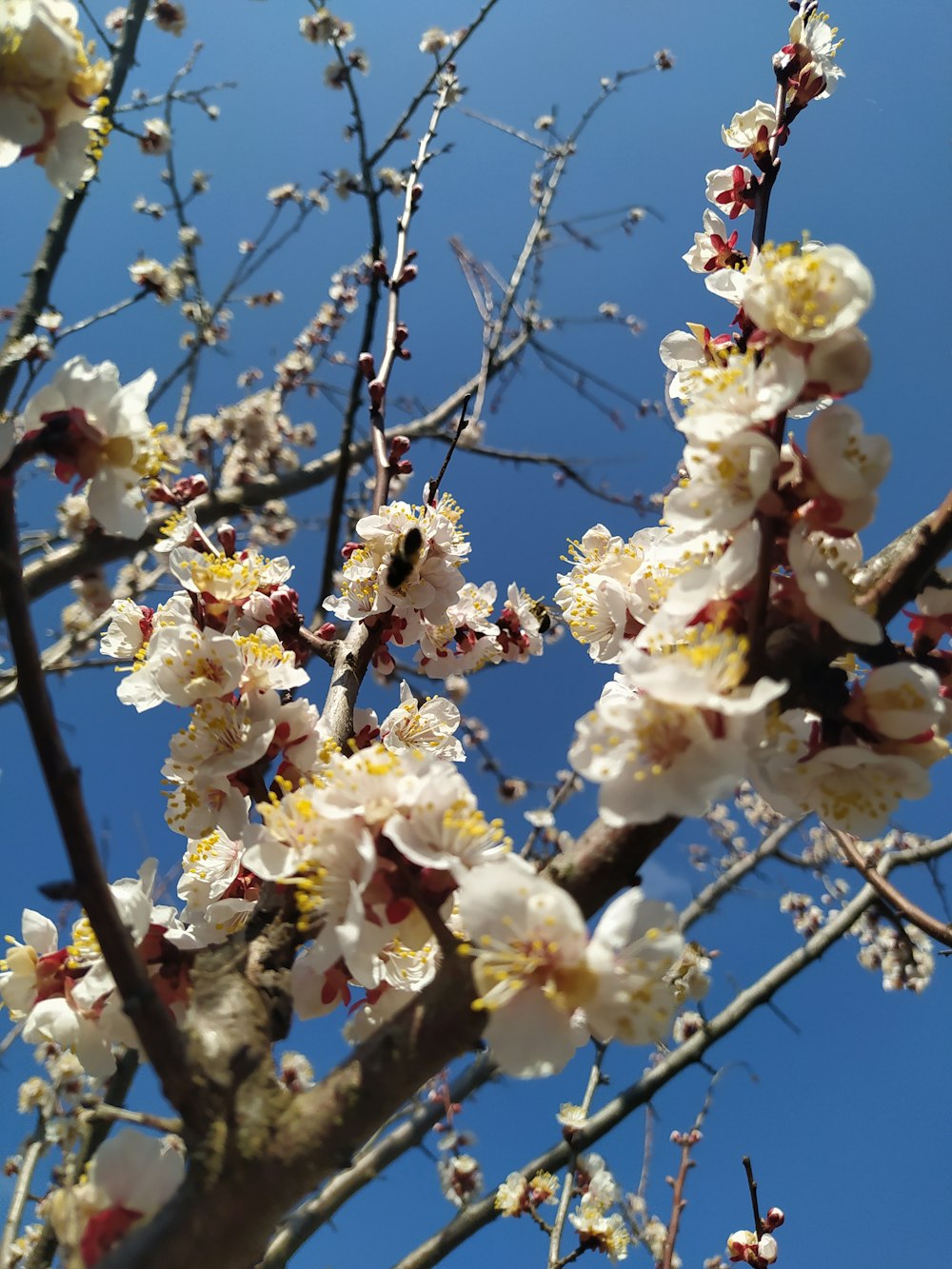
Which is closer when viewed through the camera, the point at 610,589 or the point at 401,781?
the point at 401,781

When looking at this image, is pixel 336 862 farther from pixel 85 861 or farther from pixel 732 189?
pixel 732 189

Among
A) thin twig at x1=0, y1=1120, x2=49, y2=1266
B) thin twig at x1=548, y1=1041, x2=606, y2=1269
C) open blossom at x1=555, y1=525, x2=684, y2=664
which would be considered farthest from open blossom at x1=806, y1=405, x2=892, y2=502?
thin twig at x1=0, y1=1120, x2=49, y2=1266

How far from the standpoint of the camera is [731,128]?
1.74 meters

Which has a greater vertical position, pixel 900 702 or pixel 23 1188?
pixel 23 1188

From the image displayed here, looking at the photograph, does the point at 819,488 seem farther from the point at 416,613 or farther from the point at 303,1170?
the point at 416,613

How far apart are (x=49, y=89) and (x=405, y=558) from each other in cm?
99

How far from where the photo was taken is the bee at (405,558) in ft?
5.51

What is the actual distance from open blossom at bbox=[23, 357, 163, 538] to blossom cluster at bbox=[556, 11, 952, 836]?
0.73m

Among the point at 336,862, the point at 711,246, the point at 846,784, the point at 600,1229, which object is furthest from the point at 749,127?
the point at 600,1229

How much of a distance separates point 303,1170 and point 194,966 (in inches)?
12.7

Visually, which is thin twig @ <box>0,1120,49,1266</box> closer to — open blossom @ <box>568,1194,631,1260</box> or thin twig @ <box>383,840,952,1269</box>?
thin twig @ <box>383,840,952,1269</box>

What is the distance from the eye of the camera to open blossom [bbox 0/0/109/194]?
3.52 feet

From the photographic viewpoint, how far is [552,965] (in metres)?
0.84

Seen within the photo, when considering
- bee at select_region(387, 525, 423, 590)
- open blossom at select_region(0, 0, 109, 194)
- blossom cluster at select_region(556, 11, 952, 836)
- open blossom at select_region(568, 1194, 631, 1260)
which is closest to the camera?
blossom cluster at select_region(556, 11, 952, 836)
